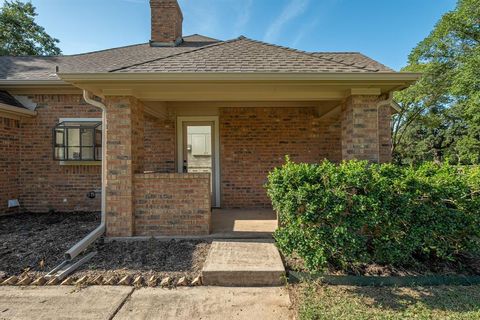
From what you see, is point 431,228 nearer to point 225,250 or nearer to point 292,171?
point 292,171

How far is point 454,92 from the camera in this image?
14805 mm

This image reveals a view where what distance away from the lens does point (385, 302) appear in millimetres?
2570

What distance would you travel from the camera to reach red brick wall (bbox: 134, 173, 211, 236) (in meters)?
4.14

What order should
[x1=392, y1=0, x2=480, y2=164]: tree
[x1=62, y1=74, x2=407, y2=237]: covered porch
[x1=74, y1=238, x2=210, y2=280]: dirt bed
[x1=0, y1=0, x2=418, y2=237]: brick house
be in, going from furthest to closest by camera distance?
[x1=392, y1=0, x2=480, y2=164]: tree < [x1=0, y1=0, x2=418, y2=237]: brick house < [x1=62, y1=74, x2=407, y2=237]: covered porch < [x1=74, y1=238, x2=210, y2=280]: dirt bed

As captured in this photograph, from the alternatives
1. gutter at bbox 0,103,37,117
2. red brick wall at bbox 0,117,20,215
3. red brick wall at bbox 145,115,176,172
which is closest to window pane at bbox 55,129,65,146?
gutter at bbox 0,103,37,117

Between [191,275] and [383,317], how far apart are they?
6.82 ft

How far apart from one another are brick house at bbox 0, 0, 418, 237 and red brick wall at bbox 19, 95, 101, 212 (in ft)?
0.08

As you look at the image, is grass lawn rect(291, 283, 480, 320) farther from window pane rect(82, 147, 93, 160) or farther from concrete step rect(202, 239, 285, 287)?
window pane rect(82, 147, 93, 160)

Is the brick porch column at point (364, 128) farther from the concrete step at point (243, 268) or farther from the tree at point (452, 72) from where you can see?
the tree at point (452, 72)

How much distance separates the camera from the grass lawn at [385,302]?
233 centimetres

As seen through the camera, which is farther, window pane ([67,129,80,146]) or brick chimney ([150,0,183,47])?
brick chimney ([150,0,183,47])

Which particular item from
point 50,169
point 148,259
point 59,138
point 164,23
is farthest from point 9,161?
point 164,23

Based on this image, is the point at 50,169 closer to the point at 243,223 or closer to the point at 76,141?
the point at 76,141

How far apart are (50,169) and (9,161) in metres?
0.82
